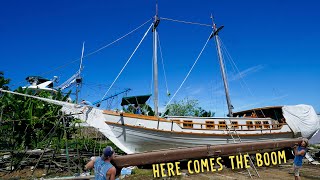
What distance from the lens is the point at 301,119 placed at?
18.5 m

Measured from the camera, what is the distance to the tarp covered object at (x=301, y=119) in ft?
60.5

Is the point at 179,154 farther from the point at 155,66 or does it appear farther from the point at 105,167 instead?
the point at 155,66

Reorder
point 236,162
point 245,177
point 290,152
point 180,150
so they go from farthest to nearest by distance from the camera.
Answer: point 290,152 → point 236,162 → point 245,177 → point 180,150

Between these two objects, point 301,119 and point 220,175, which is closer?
point 220,175

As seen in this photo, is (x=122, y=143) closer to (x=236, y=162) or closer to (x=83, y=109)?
(x=83, y=109)

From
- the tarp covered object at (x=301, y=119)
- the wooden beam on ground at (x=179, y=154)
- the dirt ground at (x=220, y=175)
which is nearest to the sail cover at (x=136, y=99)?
the dirt ground at (x=220, y=175)

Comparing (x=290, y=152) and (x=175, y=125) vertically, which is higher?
(x=175, y=125)

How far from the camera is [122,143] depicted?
1419 centimetres

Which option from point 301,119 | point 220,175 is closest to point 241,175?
point 220,175

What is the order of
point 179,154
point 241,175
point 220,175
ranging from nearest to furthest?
point 179,154
point 241,175
point 220,175

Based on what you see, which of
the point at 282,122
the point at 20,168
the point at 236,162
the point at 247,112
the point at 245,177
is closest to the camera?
the point at 245,177

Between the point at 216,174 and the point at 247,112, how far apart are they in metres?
11.4

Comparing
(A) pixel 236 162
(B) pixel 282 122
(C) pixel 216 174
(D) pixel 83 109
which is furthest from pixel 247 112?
(D) pixel 83 109

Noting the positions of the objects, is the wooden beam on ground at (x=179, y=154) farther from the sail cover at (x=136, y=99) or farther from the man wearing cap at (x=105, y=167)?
the sail cover at (x=136, y=99)
